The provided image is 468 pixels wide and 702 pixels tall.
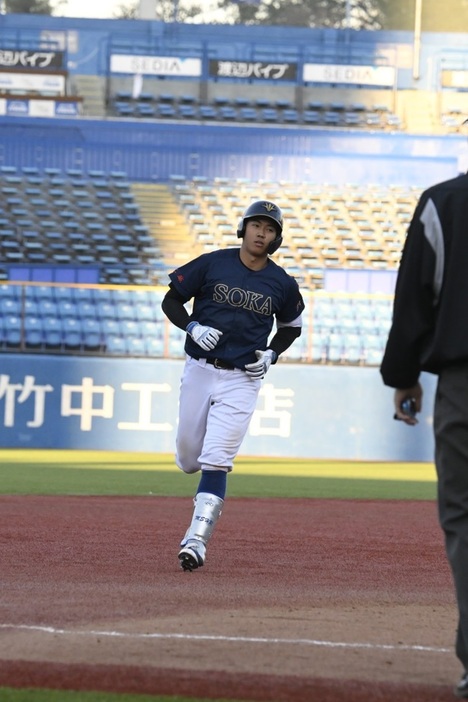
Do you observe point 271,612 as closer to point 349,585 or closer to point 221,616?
point 221,616

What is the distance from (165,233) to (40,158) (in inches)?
214

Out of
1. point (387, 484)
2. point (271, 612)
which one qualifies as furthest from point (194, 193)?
point (271, 612)

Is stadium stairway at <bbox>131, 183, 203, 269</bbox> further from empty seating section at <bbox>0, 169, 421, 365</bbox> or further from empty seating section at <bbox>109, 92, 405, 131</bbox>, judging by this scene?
empty seating section at <bbox>109, 92, 405, 131</bbox>

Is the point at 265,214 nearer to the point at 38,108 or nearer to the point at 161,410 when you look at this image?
the point at 161,410

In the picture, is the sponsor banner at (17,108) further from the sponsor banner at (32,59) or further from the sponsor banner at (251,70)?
the sponsor banner at (251,70)

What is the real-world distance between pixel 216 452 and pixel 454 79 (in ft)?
111

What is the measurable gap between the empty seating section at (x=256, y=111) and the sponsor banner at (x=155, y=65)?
3.05 feet

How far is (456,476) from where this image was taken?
3.67 meters

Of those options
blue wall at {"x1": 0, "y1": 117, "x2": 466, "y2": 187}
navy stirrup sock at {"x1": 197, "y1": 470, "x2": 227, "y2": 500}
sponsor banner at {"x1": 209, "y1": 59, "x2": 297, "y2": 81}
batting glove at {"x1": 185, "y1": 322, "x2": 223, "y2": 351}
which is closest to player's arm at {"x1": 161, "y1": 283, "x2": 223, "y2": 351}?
batting glove at {"x1": 185, "y1": 322, "x2": 223, "y2": 351}

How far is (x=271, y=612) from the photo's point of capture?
16.8 feet

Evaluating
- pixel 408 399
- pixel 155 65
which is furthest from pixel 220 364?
pixel 155 65

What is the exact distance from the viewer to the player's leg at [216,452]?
21.4 ft

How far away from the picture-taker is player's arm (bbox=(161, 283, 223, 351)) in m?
6.58

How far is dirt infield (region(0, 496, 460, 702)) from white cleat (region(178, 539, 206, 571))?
0.06 metres
